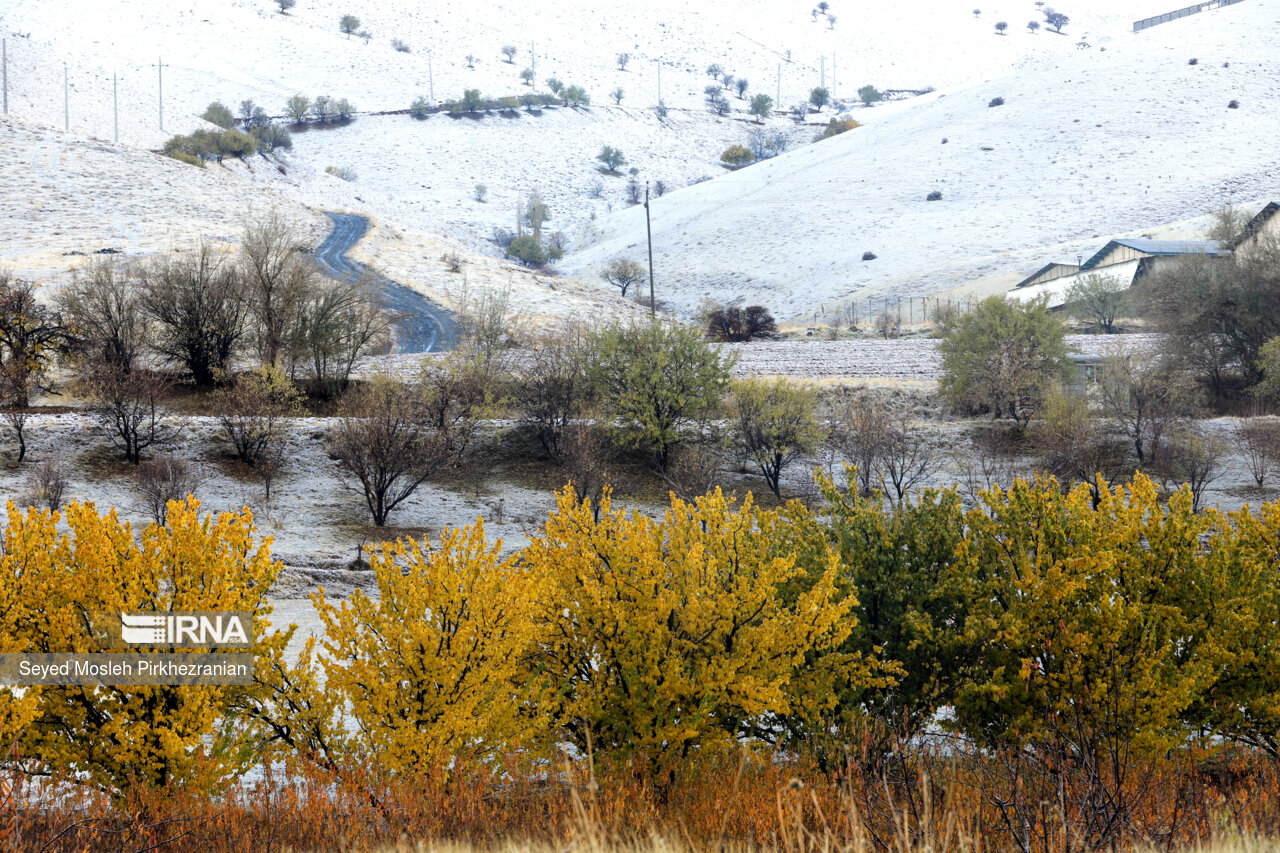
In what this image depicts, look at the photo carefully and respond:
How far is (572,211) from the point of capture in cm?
11606

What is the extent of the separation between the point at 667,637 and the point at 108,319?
2907cm

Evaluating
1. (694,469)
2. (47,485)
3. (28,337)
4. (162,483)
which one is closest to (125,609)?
(162,483)

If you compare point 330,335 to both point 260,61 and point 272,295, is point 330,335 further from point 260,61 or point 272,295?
point 260,61

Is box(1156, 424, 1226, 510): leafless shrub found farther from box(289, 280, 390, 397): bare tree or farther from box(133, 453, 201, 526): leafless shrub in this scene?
box(289, 280, 390, 397): bare tree

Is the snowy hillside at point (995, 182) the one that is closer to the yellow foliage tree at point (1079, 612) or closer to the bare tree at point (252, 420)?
the bare tree at point (252, 420)

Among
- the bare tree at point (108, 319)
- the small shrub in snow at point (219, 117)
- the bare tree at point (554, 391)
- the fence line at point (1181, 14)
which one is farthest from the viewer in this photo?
the fence line at point (1181, 14)

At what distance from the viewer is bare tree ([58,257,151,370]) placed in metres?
31.7

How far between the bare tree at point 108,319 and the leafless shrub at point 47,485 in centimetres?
679

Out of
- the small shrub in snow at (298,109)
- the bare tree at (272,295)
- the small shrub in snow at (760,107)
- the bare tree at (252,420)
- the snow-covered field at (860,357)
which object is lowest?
the bare tree at (252,420)

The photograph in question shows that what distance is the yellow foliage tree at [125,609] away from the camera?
9398 mm

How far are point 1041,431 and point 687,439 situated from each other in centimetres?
1187

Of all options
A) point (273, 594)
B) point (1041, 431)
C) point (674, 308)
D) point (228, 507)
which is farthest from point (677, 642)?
point (674, 308)

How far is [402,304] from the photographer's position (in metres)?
51.2

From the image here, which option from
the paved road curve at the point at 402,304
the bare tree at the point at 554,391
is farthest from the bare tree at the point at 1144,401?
the paved road curve at the point at 402,304
